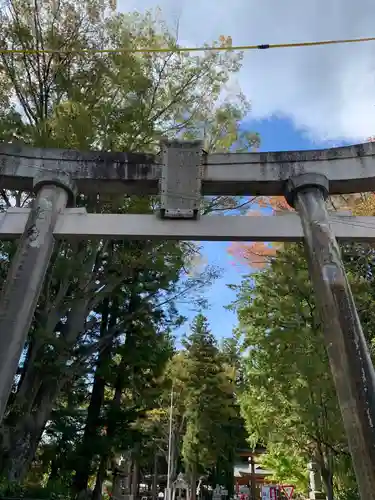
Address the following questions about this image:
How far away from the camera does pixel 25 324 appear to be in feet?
17.4

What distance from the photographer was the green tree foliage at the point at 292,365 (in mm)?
10203

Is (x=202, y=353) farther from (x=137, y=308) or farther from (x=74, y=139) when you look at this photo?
(x=74, y=139)

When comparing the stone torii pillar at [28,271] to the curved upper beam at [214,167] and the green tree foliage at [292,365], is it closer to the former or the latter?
the curved upper beam at [214,167]

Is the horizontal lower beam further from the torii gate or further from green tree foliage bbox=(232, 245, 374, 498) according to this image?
green tree foliage bbox=(232, 245, 374, 498)

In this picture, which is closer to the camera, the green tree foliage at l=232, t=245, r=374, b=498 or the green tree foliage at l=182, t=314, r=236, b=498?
the green tree foliage at l=232, t=245, r=374, b=498

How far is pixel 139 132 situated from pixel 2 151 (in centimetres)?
401

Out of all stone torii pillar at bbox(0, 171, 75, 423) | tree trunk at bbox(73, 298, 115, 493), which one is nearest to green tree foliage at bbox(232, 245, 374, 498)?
tree trunk at bbox(73, 298, 115, 493)

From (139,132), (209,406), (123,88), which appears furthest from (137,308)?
(209,406)

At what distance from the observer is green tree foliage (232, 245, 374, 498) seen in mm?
10203

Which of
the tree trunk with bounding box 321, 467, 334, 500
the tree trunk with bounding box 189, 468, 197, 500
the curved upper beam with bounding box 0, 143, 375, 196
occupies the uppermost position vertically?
the curved upper beam with bounding box 0, 143, 375, 196

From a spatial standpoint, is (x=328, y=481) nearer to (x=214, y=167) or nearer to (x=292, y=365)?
(x=292, y=365)

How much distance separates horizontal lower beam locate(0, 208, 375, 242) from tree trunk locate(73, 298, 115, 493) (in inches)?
250

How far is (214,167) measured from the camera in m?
6.92

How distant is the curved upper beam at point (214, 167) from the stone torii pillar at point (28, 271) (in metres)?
0.34
